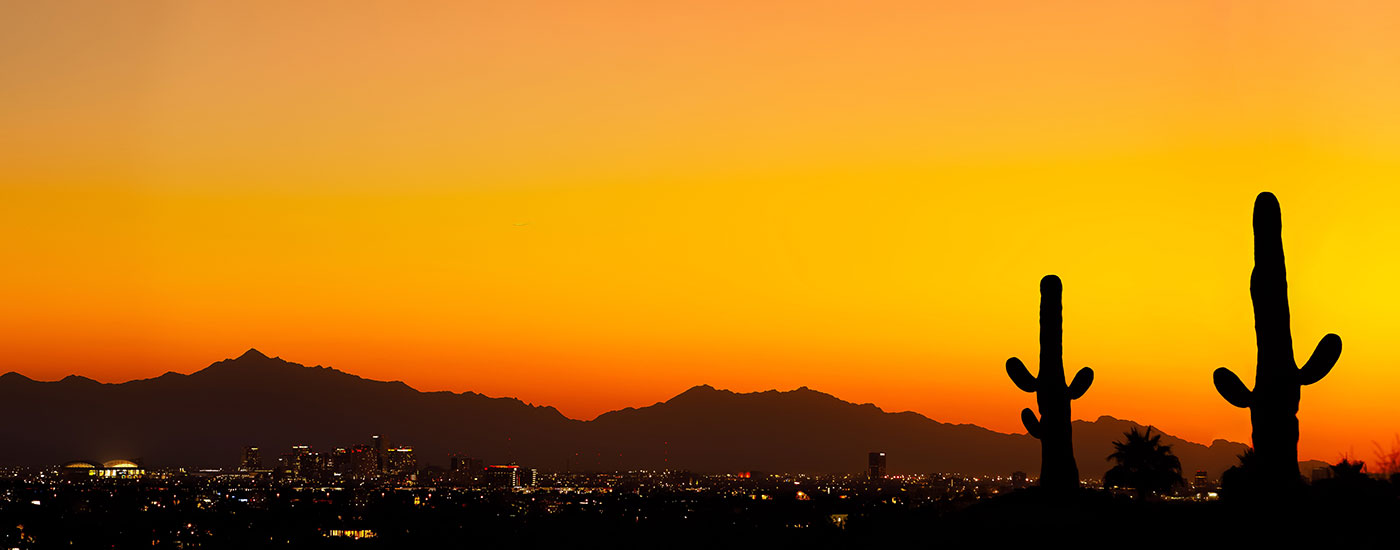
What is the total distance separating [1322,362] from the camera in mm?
28203

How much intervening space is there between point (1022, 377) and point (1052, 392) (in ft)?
2.92

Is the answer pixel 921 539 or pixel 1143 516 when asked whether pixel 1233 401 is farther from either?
pixel 921 539

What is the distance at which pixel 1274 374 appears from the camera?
28828mm

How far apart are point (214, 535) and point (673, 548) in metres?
72.5

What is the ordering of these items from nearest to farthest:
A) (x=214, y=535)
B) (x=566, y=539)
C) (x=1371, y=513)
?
1. (x=1371, y=513)
2. (x=566, y=539)
3. (x=214, y=535)

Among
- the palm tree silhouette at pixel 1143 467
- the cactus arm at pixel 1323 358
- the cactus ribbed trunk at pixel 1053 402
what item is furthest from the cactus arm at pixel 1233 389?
the palm tree silhouette at pixel 1143 467

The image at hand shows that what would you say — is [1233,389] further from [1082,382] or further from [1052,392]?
[1052,392]

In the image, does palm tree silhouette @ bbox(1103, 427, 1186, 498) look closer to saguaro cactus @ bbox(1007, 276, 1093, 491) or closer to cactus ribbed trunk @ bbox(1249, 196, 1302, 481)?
saguaro cactus @ bbox(1007, 276, 1093, 491)

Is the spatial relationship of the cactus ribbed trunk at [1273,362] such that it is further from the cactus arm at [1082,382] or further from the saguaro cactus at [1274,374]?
the cactus arm at [1082,382]

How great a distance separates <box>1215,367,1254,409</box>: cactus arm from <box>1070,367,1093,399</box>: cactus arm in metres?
6.95

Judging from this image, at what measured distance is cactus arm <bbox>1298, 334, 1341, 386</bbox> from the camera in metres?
28.1

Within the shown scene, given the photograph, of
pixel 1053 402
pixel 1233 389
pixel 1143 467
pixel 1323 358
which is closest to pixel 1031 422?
pixel 1053 402

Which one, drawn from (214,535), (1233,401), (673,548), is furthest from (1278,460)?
(214,535)

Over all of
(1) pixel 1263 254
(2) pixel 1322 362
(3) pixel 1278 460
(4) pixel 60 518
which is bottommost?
(4) pixel 60 518
